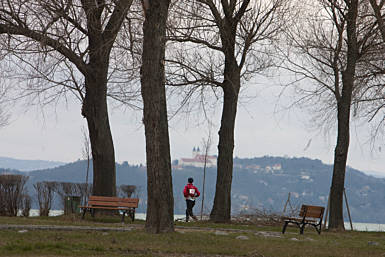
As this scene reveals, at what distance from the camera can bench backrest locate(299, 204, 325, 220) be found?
704 inches

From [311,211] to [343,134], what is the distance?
455cm

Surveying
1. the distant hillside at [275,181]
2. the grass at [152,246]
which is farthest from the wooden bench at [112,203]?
the distant hillside at [275,181]

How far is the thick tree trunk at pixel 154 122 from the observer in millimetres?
13555

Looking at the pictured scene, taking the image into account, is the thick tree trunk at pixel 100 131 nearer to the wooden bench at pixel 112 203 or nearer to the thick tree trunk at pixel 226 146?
the wooden bench at pixel 112 203

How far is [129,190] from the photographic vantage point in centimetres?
2373

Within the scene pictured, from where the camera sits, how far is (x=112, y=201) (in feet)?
64.6

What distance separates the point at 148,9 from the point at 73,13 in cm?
584

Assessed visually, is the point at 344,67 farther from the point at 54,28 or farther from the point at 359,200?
the point at 359,200

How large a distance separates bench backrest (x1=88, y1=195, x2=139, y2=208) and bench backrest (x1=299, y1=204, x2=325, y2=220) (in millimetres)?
4934

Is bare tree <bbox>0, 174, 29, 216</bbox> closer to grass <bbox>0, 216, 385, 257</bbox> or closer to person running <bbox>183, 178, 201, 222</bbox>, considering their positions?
person running <bbox>183, 178, 201, 222</bbox>

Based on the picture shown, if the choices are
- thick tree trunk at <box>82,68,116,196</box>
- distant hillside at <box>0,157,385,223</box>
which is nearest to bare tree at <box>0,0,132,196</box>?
thick tree trunk at <box>82,68,116,196</box>

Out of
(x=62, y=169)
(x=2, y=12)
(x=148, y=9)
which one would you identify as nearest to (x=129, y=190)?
(x=2, y=12)

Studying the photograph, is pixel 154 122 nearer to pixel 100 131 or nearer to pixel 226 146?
pixel 100 131

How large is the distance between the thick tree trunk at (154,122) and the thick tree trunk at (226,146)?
750 cm
